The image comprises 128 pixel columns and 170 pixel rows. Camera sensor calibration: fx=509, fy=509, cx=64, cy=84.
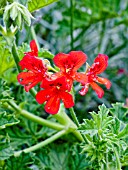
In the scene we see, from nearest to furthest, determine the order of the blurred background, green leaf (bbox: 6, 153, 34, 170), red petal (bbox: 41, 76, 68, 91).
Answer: red petal (bbox: 41, 76, 68, 91)
green leaf (bbox: 6, 153, 34, 170)
the blurred background

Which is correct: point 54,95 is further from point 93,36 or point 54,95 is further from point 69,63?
point 93,36

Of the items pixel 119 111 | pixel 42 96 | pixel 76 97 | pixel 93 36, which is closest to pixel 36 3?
pixel 42 96

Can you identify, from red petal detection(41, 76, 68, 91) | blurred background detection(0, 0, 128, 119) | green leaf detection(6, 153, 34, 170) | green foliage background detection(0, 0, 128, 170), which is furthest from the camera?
blurred background detection(0, 0, 128, 119)

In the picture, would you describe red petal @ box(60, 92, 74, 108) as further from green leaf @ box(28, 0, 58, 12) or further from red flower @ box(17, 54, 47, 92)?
green leaf @ box(28, 0, 58, 12)

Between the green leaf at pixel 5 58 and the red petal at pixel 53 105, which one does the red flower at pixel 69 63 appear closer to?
the red petal at pixel 53 105

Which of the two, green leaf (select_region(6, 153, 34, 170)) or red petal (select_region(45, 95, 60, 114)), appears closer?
red petal (select_region(45, 95, 60, 114))

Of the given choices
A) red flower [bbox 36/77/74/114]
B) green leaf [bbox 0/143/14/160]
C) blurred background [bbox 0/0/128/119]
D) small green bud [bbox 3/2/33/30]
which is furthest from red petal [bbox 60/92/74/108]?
blurred background [bbox 0/0/128/119]

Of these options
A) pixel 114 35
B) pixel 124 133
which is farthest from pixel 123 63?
pixel 124 133

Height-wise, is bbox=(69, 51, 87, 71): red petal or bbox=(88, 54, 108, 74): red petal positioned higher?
bbox=(69, 51, 87, 71): red petal

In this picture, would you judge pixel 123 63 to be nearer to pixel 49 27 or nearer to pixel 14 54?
pixel 49 27
